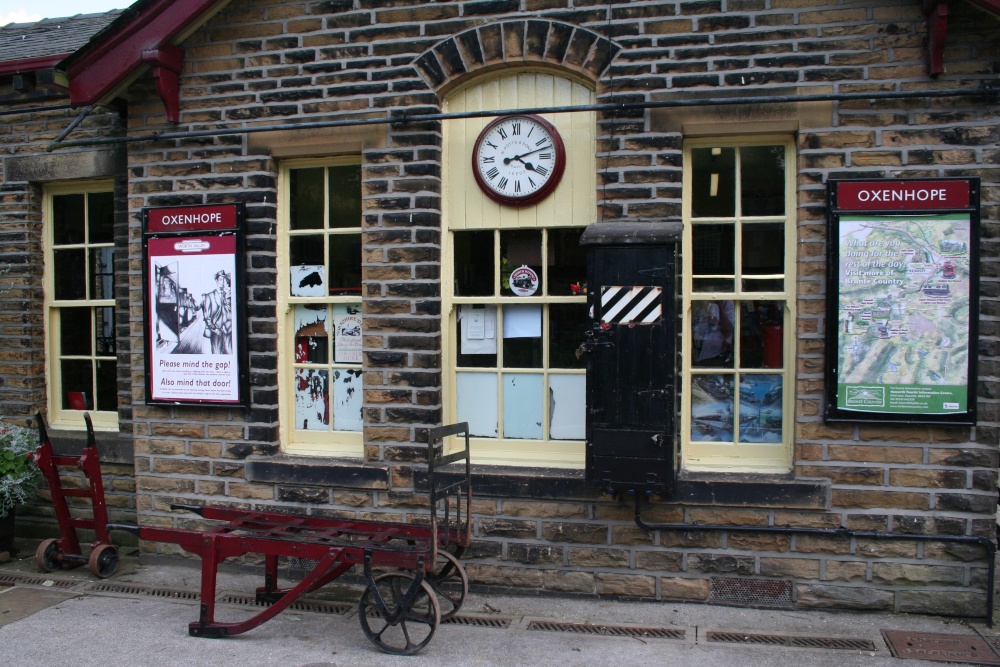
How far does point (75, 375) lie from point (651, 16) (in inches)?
228

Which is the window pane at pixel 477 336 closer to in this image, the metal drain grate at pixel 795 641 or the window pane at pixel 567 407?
the window pane at pixel 567 407

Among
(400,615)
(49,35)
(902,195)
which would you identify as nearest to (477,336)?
(400,615)

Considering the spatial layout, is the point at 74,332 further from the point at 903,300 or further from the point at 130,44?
the point at 903,300

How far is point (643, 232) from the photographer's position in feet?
16.7

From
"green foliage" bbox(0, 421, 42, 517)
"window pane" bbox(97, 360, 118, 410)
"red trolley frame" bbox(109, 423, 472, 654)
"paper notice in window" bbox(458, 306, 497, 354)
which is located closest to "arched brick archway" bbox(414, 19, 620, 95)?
"paper notice in window" bbox(458, 306, 497, 354)

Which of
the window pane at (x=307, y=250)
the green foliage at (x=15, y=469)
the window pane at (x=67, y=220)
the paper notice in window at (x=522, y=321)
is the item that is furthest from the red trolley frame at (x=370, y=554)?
the window pane at (x=67, y=220)

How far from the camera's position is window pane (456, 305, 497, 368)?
19.7 feet

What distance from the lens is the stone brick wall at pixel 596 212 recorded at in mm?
5160

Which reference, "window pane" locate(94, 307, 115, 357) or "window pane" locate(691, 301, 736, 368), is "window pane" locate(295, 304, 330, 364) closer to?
"window pane" locate(94, 307, 115, 357)

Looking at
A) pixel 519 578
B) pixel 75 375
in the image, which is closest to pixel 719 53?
pixel 519 578

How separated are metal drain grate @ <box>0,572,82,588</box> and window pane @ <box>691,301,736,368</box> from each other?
4.93m

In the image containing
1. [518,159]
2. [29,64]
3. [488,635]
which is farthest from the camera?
[29,64]

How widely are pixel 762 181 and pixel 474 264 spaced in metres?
2.09

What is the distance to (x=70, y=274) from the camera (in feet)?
24.0
